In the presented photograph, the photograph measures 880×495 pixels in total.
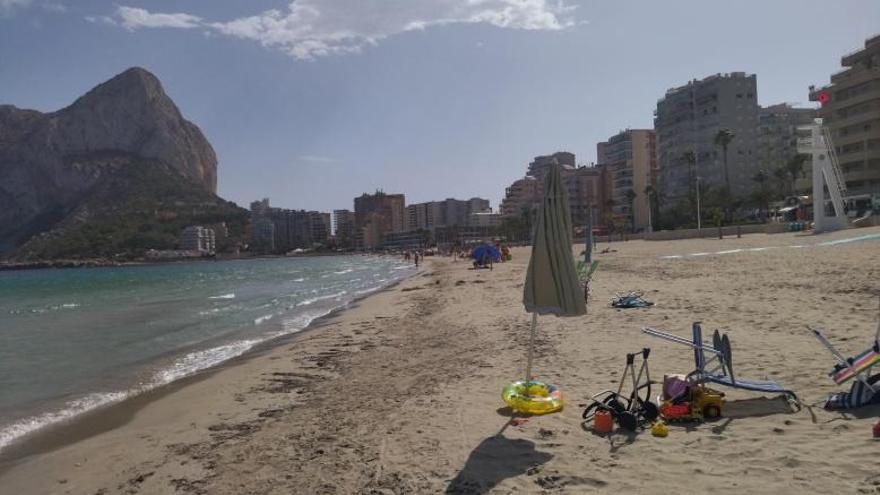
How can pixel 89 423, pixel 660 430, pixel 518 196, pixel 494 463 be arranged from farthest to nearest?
1. pixel 518 196
2. pixel 89 423
3. pixel 660 430
4. pixel 494 463

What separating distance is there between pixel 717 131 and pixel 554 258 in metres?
97.3

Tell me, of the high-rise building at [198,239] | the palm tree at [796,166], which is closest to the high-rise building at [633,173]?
the palm tree at [796,166]

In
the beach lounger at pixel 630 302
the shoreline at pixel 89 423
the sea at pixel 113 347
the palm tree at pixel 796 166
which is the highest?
the palm tree at pixel 796 166

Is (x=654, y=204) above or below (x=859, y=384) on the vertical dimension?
above

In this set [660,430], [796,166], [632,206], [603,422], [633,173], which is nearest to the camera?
[660,430]

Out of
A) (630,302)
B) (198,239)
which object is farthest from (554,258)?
(198,239)

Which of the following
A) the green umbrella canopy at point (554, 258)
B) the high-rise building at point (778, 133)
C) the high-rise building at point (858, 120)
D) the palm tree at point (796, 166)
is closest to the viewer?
the green umbrella canopy at point (554, 258)

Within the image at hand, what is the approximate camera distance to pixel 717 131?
304ft

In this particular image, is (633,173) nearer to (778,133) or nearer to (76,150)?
(778,133)

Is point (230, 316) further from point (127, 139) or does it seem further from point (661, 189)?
point (127, 139)

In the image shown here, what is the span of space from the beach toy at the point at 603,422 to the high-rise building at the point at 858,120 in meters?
60.5

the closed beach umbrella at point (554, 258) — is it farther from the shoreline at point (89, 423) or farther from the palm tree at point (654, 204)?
the palm tree at point (654, 204)

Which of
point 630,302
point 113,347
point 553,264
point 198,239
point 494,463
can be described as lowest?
point 113,347

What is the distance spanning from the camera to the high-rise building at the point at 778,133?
93625 millimetres
